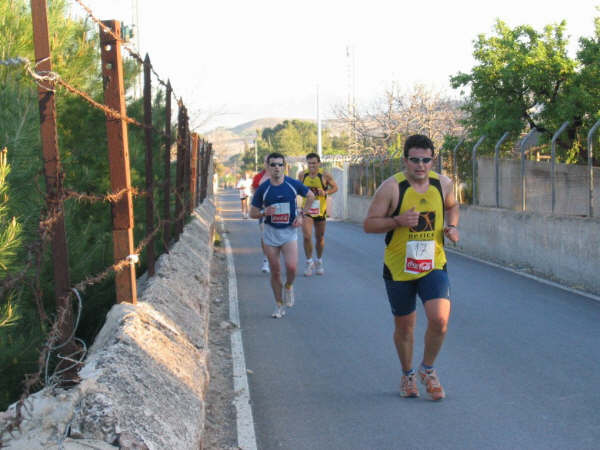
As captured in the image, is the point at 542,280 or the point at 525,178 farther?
the point at 525,178

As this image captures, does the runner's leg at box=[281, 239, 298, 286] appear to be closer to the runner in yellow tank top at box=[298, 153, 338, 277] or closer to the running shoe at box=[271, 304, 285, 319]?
the running shoe at box=[271, 304, 285, 319]

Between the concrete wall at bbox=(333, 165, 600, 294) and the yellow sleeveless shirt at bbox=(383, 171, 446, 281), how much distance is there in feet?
20.6

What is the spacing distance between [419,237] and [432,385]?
1.16 meters

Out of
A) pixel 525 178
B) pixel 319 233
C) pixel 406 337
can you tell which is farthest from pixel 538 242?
pixel 406 337

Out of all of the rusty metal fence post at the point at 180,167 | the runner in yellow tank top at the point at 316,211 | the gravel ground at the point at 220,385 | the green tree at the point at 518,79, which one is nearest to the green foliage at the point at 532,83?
the green tree at the point at 518,79

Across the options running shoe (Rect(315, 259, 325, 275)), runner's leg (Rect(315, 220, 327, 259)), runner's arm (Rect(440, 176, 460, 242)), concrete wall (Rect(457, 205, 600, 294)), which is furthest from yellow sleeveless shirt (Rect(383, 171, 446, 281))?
runner's leg (Rect(315, 220, 327, 259))

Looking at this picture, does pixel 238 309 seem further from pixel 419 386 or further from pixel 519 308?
pixel 419 386

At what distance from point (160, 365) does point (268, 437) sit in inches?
37.3

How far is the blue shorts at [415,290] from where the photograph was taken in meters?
5.82

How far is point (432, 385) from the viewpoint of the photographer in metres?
5.95

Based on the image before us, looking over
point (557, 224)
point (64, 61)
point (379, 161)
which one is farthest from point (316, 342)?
point (379, 161)

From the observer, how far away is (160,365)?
198 inches

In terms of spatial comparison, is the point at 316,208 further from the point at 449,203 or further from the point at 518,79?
the point at 518,79

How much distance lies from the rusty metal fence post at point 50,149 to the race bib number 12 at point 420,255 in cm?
273
